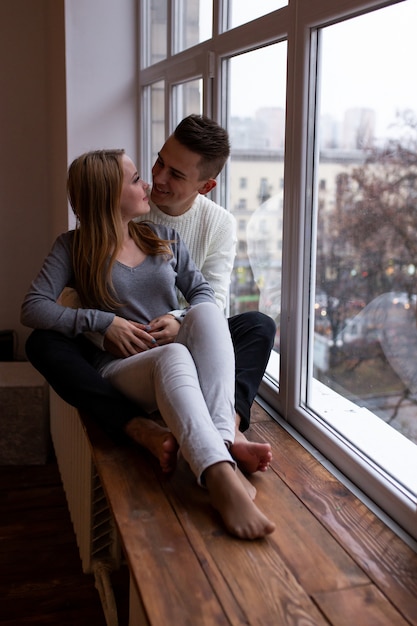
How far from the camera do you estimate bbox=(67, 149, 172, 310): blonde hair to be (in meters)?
2.01

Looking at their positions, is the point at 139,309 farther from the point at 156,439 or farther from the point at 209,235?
the point at 156,439

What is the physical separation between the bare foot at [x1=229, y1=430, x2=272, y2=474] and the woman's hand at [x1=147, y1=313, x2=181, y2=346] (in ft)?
1.48

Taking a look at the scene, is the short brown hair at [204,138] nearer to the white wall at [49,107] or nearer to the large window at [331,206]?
the large window at [331,206]

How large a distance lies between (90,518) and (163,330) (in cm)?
58

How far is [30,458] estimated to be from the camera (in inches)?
121

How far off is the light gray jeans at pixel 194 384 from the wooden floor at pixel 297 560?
0.16 metres

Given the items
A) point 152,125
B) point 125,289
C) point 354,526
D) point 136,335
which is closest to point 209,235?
point 125,289

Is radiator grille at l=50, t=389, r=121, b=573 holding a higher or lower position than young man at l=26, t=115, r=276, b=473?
lower

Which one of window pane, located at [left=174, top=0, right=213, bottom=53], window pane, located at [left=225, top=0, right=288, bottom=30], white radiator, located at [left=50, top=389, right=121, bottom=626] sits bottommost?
white radiator, located at [left=50, top=389, right=121, bottom=626]

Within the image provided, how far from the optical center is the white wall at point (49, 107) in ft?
9.82

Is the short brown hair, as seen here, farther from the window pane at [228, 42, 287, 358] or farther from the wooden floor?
the wooden floor

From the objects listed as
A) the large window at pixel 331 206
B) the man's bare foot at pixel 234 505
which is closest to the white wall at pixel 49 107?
the large window at pixel 331 206

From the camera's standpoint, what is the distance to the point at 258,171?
7.14 ft

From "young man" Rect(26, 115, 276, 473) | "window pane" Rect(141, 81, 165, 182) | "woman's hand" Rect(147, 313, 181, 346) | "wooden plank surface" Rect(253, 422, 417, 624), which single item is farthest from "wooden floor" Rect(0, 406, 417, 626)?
"window pane" Rect(141, 81, 165, 182)
